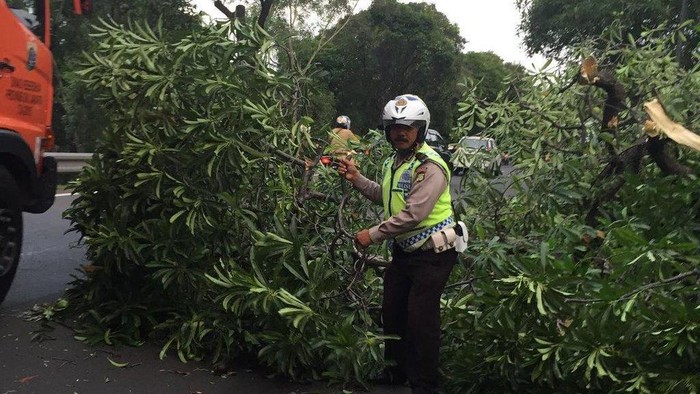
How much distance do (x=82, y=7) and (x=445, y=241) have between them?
400 centimetres

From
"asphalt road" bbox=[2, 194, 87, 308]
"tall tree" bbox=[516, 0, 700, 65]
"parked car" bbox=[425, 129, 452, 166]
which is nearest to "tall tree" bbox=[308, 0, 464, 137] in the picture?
"tall tree" bbox=[516, 0, 700, 65]

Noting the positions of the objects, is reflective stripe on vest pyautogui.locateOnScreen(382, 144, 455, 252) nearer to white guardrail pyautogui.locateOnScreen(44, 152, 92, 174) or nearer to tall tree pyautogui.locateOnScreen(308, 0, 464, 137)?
white guardrail pyautogui.locateOnScreen(44, 152, 92, 174)

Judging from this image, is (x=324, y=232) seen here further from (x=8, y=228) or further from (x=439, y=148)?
(x=8, y=228)

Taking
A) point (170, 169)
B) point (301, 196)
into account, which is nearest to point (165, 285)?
point (170, 169)

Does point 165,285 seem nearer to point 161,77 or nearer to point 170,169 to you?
point 170,169

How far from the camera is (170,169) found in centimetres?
512

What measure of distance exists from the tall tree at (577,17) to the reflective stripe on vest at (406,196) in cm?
1849

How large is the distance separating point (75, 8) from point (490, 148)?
3717mm

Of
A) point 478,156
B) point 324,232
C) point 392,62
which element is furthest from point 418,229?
point 392,62

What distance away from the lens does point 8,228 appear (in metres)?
5.49

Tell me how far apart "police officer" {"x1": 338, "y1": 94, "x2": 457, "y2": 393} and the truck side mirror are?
335cm

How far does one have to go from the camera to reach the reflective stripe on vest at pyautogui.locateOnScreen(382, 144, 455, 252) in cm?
445

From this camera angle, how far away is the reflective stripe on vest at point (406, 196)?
14.6 ft

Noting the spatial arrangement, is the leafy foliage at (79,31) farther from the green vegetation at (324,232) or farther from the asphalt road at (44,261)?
the green vegetation at (324,232)
